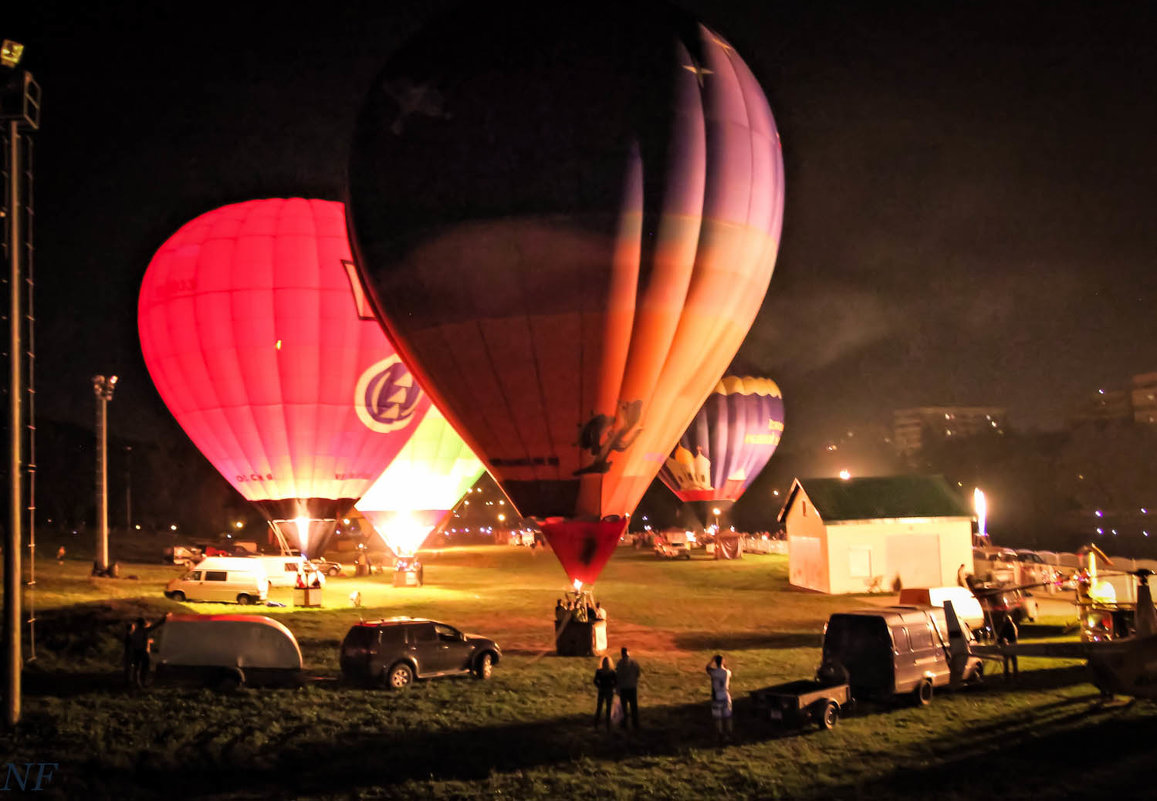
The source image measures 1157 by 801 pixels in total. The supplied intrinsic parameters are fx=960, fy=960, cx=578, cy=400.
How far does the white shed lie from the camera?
3644 centimetres

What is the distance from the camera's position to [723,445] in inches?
2594

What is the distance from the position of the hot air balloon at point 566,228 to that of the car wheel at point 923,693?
22.3 ft

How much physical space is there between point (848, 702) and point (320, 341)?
2189 centimetres

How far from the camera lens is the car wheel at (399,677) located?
17.9 meters

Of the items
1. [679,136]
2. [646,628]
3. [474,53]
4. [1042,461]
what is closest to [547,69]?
[474,53]

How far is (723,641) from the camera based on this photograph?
24.4 meters

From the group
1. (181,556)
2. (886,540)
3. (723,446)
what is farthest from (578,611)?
(723,446)

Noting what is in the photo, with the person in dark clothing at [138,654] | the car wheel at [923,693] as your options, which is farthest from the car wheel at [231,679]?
the car wheel at [923,693]

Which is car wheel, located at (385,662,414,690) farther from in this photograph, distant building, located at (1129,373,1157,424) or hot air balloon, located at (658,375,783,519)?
distant building, located at (1129,373,1157,424)

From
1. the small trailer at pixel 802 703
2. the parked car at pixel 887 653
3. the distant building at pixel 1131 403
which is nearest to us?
the small trailer at pixel 802 703

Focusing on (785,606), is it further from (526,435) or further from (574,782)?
(574,782)

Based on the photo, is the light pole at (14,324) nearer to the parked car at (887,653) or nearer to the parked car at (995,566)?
the parked car at (887,653)

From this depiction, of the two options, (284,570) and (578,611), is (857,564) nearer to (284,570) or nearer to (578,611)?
(578,611)

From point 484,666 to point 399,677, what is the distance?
185cm
